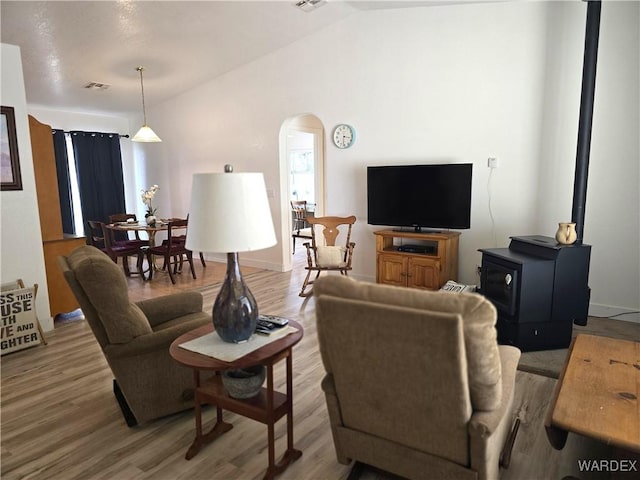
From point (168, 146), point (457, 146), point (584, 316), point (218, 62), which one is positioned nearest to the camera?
point (584, 316)

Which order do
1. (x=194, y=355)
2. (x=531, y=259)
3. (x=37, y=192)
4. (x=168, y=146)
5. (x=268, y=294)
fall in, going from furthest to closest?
(x=168, y=146) < (x=268, y=294) < (x=37, y=192) < (x=531, y=259) < (x=194, y=355)

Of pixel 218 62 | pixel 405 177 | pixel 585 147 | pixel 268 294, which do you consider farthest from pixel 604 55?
pixel 218 62

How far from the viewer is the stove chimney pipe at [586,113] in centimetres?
346

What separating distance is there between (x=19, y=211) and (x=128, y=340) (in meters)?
2.21

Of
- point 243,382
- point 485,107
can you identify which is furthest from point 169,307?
point 485,107

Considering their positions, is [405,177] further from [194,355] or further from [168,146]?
[168,146]

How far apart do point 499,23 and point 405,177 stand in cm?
178

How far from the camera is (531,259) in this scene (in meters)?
3.18

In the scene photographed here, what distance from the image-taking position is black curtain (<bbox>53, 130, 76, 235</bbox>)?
684 centimetres

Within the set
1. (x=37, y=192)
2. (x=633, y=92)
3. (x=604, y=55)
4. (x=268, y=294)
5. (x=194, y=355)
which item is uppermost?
(x=604, y=55)

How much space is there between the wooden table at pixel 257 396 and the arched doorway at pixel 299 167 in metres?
4.01

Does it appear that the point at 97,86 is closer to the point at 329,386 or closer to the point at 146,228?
the point at 146,228

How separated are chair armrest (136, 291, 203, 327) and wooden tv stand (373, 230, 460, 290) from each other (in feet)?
7.91

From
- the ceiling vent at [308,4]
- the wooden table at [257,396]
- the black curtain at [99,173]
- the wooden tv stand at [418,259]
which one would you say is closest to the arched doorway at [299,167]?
the ceiling vent at [308,4]
